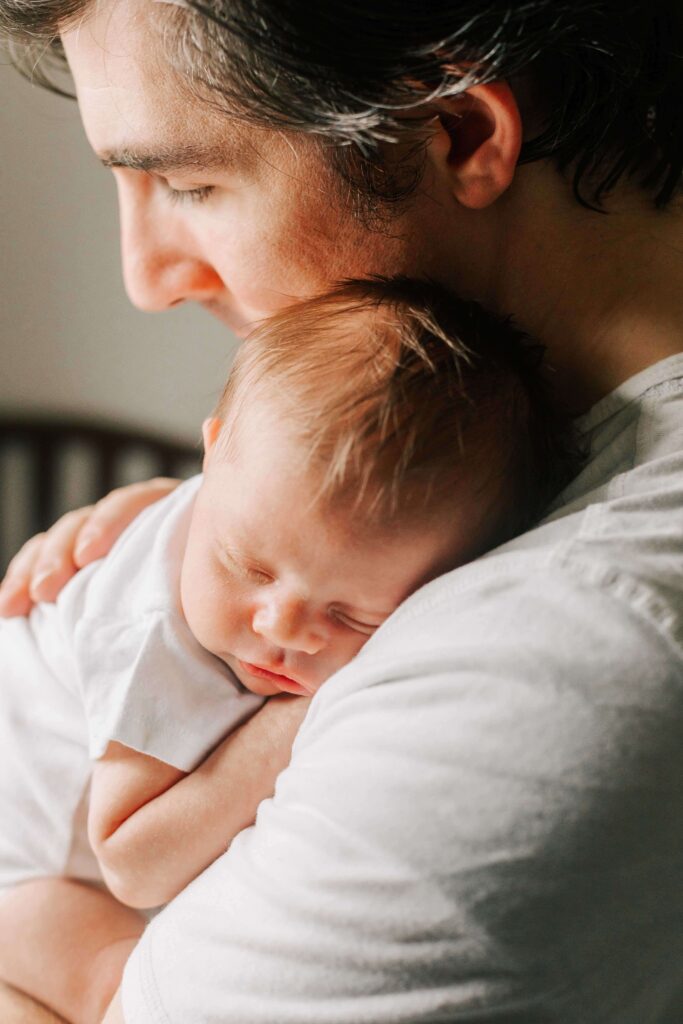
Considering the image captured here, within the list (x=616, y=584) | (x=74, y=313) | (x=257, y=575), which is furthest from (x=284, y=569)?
(x=74, y=313)

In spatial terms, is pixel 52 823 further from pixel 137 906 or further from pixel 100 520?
pixel 100 520

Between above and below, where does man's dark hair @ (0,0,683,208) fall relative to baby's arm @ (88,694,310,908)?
above

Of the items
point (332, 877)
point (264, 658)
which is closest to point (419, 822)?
point (332, 877)

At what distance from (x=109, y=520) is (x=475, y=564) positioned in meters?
0.63

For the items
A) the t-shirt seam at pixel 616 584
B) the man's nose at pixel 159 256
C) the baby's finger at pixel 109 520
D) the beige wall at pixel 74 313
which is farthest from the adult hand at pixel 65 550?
the beige wall at pixel 74 313

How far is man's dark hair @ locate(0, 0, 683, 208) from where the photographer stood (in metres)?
0.68

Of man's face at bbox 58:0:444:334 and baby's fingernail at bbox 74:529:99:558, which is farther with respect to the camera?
baby's fingernail at bbox 74:529:99:558

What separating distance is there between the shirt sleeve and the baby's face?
0.49ft

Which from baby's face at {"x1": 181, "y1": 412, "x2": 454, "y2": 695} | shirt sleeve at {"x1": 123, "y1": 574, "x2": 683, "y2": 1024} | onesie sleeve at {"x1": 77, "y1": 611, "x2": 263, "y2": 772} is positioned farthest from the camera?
onesie sleeve at {"x1": 77, "y1": 611, "x2": 263, "y2": 772}

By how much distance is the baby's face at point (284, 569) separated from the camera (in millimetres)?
786

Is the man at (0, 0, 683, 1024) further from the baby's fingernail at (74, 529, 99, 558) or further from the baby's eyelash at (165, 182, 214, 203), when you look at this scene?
the baby's fingernail at (74, 529, 99, 558)

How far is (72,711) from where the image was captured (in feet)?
3.44

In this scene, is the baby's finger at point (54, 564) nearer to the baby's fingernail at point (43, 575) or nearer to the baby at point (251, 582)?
the baby's fingernail at point (43, 575)

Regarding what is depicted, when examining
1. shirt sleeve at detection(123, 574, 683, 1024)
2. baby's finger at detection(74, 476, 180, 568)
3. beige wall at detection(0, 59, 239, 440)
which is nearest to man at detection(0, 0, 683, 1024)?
shirt sleeve at detection(123, 574, 683, 1024)
